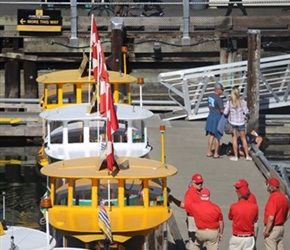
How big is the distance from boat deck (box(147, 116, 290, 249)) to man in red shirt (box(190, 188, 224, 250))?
4.53ft

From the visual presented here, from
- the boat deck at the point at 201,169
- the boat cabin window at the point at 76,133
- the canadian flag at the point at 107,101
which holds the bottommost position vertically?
the boat deck at the point at 201,169

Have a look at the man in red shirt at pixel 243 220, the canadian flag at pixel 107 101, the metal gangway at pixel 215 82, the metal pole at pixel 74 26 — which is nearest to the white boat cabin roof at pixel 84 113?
the canadian flag at pixel 107 101

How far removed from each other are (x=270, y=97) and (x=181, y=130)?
3.16 metres

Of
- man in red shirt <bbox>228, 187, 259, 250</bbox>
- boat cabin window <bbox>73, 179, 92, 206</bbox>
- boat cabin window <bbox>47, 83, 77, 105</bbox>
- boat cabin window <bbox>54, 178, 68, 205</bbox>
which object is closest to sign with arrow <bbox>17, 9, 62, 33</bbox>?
boat cabin window <bbox>47, 83, 77, 105</bbox>

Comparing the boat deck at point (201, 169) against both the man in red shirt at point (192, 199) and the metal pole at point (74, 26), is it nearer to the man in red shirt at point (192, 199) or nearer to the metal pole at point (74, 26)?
the man in red shirt at point (192, 199)

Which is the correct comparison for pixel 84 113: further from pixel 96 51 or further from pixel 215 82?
pixel 215 82

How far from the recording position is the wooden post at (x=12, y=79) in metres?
27.3

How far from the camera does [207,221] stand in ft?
42.1

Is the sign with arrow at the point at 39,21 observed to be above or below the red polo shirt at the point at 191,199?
above

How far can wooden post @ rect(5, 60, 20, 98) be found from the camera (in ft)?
89.6


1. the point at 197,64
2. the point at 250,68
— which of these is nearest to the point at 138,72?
the point at 197,64

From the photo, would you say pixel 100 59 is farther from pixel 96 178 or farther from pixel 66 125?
pixel 96 178

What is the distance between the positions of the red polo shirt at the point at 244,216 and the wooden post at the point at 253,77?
8.79 metres

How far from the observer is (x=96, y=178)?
42.0 ft
